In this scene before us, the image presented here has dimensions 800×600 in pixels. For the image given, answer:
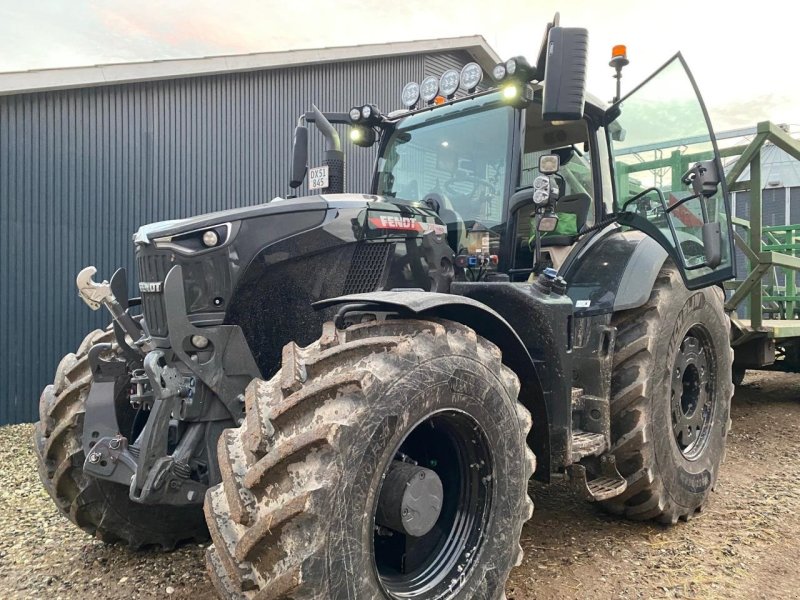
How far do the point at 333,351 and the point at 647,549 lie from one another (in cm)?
252

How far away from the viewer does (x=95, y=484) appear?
3275 millimetres

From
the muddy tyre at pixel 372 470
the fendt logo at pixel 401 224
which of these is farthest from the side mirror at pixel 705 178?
the muddy tyre at pixel 372 470

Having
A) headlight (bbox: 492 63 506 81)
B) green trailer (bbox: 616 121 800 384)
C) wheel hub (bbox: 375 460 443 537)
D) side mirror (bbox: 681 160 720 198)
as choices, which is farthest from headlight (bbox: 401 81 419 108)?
green trailer (bbox: 616 121 800 384)

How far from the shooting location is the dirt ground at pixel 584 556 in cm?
314

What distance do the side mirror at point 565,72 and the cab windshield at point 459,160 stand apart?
0.76 meters

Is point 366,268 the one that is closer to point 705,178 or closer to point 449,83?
point 449,83

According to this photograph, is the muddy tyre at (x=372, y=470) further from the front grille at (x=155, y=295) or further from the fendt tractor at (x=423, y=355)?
the front grille at (x=155, y=295)

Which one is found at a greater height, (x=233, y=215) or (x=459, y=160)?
(x=459, y=160)

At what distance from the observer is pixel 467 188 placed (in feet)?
12.3

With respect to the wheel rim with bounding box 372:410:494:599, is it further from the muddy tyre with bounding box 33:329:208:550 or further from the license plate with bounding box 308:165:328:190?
the license plate with bounding box 308:165:328:190

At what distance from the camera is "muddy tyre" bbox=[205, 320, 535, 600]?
192 cm

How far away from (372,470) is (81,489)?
6.75 ft

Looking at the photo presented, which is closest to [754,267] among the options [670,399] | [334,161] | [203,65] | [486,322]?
[670,399]

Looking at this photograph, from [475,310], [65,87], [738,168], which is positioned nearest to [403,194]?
[475,310]
